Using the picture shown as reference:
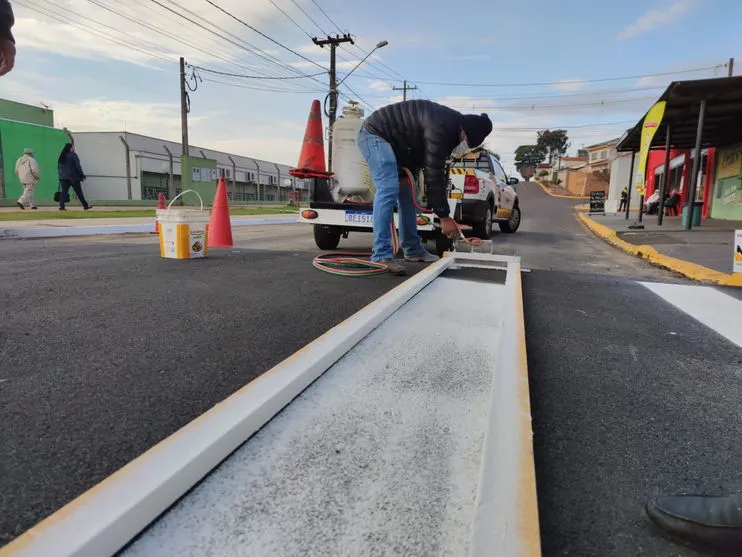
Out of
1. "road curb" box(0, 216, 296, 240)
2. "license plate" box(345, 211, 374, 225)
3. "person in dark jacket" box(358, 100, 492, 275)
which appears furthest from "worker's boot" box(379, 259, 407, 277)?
"road curb" box(0, 216, 296, 240)

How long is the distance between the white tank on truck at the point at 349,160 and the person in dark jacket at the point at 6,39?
13.1ft

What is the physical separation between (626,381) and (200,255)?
4.25m

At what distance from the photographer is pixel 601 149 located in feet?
279

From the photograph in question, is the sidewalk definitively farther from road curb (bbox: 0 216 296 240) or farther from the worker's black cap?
the worker's black cap

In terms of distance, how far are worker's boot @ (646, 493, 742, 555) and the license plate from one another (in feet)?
16.6

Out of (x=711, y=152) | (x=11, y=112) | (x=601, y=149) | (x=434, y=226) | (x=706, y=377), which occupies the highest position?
(x=601, y=149)

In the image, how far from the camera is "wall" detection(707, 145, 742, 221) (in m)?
16.0

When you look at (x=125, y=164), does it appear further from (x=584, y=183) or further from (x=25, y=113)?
(x=584, y=183)

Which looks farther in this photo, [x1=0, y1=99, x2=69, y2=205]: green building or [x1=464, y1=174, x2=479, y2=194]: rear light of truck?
[x1=0, y1=99, x2=69, y2=205]: green building

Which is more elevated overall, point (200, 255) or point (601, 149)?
point (601, 149)

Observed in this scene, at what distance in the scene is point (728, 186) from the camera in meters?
17.2

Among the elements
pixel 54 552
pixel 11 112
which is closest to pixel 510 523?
pixel 54 552

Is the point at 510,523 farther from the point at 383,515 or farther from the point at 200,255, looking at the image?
the point at 200,255

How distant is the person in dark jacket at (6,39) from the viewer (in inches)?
92.5
